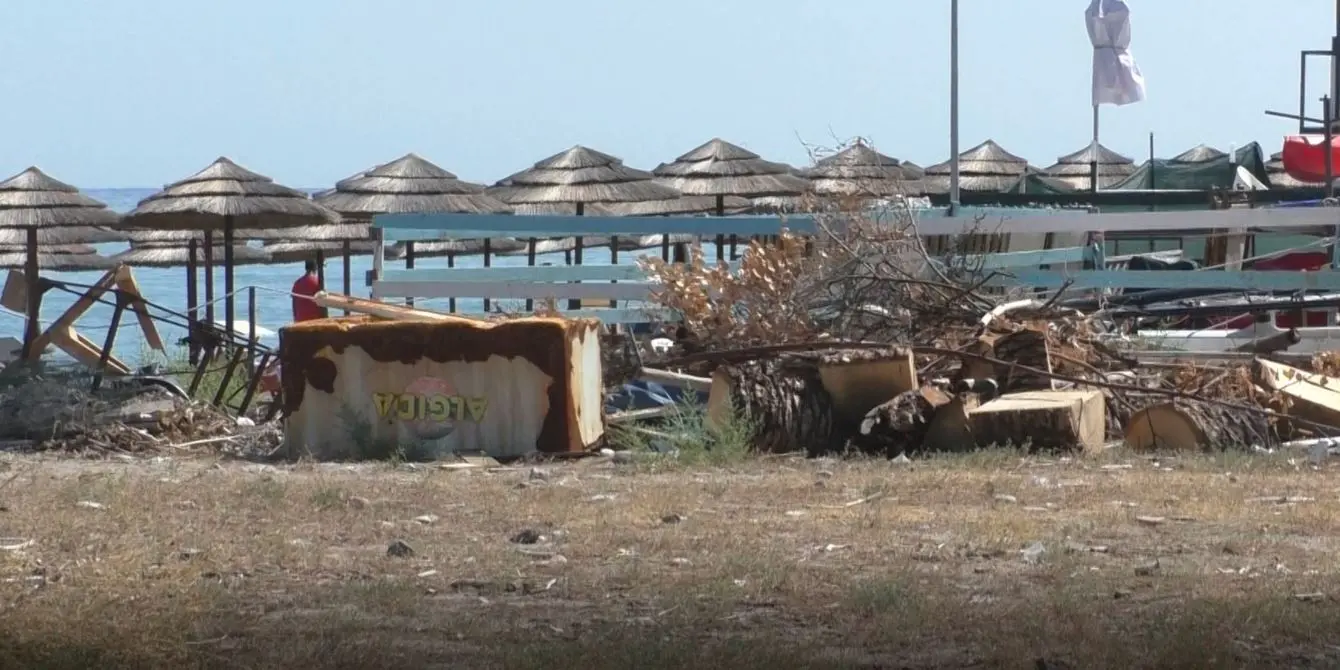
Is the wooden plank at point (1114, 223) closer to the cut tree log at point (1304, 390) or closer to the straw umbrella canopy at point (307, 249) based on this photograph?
the cut tree log at point (1304, 390)

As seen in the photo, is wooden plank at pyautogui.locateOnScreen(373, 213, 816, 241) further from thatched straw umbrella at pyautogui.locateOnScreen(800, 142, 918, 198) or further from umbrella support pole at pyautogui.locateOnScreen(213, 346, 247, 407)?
umbrella support pole at pyautogui.locateOnScreen(213, 346, 247, 407)

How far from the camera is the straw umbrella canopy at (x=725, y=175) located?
3030 centimetres

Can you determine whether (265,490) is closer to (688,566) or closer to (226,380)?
(688,566)

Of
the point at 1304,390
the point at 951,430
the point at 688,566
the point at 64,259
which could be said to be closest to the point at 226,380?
the point at 951,430

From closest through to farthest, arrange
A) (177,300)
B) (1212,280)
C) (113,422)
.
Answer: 1. (113,422)
2. (1212,280)
3. (177,300)

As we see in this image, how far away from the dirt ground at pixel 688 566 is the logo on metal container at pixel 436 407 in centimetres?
91

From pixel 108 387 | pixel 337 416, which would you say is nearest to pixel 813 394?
pixel 337 416

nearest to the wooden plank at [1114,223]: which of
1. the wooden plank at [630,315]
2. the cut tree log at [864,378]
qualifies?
the wooden plank at [630,315]

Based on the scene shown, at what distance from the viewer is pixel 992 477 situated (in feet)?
28.4

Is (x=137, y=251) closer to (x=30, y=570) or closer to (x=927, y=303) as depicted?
(x=927, y=303)

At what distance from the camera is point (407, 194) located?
90.0 ft

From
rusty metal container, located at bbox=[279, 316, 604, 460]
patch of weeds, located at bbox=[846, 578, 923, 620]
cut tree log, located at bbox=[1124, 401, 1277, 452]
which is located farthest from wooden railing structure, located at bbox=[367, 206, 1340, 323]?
patch of weeds, located at bbox=[846, 578, 923, 620]

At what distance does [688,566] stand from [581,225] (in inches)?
325

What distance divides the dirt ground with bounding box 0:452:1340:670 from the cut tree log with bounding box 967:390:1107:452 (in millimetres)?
389
